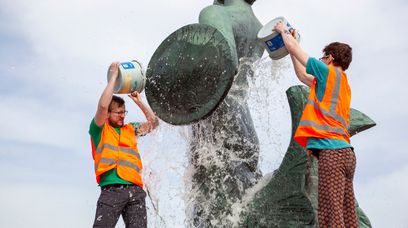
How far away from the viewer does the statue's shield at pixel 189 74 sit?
168 inches


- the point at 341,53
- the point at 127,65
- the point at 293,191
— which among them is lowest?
the point at 293,191

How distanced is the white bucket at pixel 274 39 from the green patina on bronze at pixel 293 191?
490 mm

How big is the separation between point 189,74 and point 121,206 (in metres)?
1.20

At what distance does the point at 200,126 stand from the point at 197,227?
0.81 metres

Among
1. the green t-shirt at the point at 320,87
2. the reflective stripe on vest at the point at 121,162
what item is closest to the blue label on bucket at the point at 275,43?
the green t-shirt at the point at 320,87

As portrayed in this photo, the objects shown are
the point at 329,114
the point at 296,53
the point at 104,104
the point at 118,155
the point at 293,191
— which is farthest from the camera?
the point at 293,191

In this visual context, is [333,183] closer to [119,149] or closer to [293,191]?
[293,191]

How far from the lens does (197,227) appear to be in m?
4.64

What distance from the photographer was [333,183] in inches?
132

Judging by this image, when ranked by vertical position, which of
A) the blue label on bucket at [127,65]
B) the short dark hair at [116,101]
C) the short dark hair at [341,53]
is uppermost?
the blue label on bucket at [127,65]

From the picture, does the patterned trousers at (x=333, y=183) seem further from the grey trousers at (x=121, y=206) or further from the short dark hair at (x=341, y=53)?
the grey trousers at (x=121, y=206)

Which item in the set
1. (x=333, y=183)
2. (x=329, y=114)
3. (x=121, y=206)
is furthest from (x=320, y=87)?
(x=121, y=206)

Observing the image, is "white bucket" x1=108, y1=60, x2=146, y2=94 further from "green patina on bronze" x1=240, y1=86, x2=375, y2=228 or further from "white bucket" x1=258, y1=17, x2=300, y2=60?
"green patina on bronze" x1=240, y1=86, x2=375, y2=228

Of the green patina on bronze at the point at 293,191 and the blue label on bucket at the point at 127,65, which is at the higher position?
the blue label on bucket at the point at 127,65
